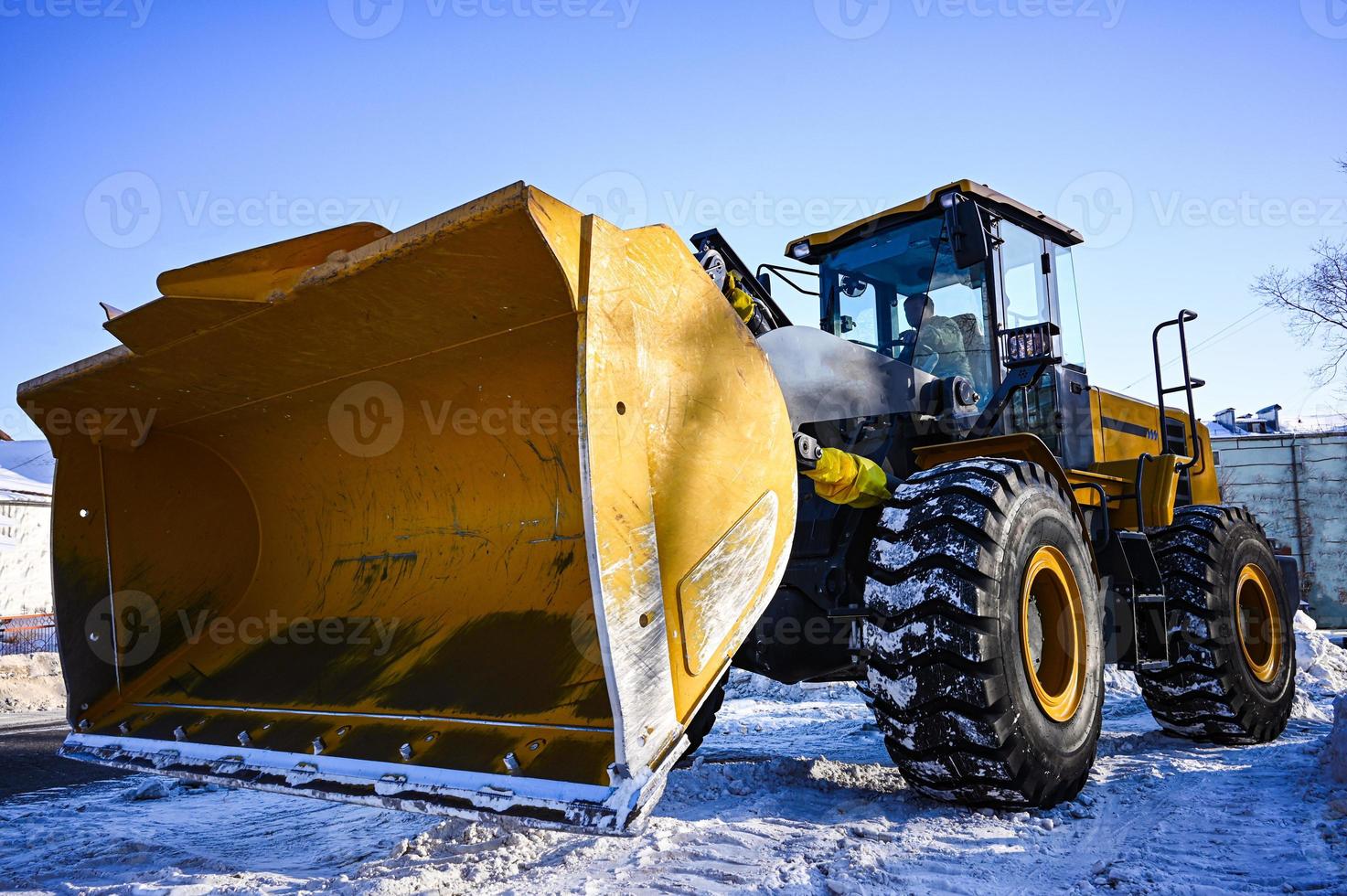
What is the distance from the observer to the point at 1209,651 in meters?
5.00

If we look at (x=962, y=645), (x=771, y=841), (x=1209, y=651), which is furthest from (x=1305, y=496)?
(x=771, y=841)

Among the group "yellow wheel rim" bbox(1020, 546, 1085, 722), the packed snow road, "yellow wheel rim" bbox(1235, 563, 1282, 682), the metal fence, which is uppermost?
"yellow wheel rim" bbox(1020, 546, 1085, 722)

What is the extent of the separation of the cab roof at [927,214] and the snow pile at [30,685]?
396 inches

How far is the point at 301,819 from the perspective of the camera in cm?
427

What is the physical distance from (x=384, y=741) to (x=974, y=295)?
3.48m

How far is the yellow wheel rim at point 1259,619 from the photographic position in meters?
5.71

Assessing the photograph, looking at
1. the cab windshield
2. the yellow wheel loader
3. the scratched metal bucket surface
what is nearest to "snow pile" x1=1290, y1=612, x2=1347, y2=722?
the yellow wheel loader

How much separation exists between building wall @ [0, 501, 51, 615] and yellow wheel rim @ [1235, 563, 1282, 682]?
20.7m

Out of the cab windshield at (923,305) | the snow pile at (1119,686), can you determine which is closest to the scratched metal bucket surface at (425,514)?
the cab windshield at (923,305)

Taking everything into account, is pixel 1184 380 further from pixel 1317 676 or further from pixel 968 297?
pixel 1317 676

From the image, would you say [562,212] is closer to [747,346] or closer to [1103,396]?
[747,346]

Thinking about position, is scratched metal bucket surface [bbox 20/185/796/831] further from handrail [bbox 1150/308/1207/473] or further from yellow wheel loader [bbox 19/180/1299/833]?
handrail [bbox 1150/308/1207/473]

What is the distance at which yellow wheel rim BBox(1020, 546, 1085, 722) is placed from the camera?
12.1ft

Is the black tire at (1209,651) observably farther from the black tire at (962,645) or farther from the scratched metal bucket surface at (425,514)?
the scratched metal bucket surface at (425,514)
